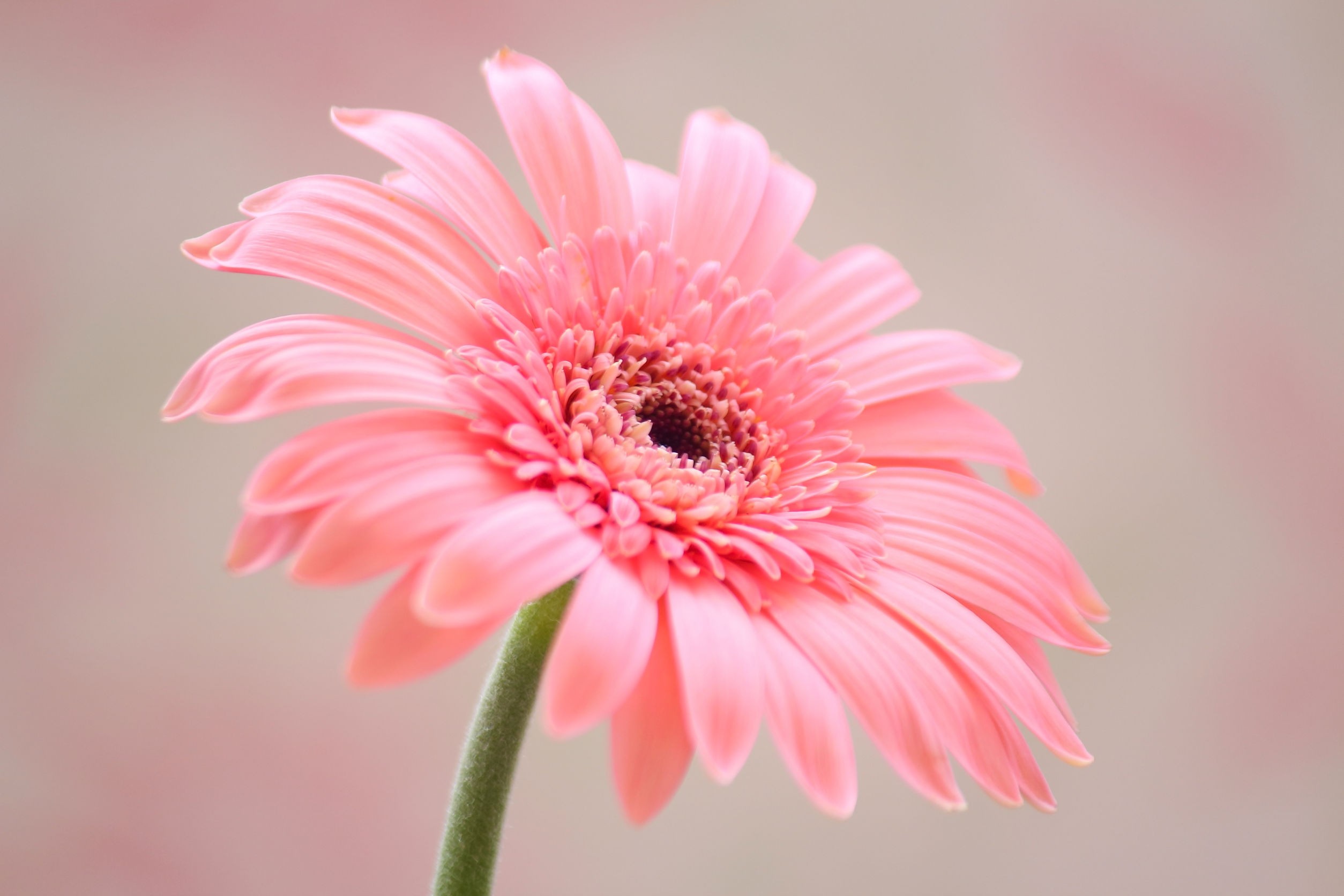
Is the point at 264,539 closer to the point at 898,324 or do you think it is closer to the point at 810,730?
the point at 810,730

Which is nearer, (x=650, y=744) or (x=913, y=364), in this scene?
(x=650, y=744)

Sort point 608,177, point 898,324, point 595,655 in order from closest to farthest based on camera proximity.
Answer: point 595,655
point 608,177
point 898,324

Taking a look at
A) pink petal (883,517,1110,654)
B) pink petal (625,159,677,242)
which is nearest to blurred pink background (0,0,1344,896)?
pink petal (625,159,677,242)

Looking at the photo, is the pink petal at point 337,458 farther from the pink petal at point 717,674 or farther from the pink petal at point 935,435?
the pink petal at point 935,435

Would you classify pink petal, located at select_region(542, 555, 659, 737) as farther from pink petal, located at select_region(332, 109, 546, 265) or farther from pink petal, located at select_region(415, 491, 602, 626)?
pink petal, located at select_region(332, 109, 546, 265)

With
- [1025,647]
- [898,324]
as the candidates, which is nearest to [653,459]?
[1025,647]

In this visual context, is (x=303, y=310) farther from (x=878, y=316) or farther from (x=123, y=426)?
(x=878, y=316)

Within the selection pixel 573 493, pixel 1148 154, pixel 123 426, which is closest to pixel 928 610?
pixel 573 493
